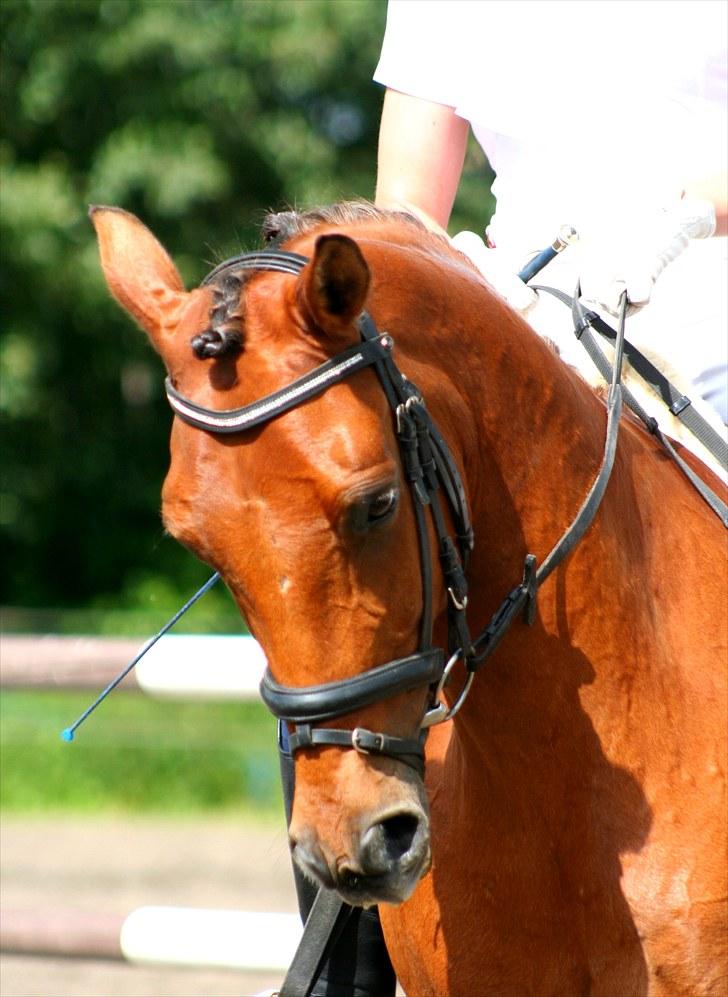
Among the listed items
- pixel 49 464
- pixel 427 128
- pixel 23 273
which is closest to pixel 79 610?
pixel 49 464

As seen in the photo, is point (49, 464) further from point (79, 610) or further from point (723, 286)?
point (723, 286)

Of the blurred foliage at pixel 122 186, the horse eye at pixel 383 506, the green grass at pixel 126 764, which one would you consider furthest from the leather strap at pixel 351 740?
the blurred foliage at pixel 122 186

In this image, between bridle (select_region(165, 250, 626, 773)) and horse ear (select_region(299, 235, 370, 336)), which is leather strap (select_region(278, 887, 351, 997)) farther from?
horse ear (select_region(299, 235, 370, 336))

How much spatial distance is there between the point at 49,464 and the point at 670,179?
10.5m

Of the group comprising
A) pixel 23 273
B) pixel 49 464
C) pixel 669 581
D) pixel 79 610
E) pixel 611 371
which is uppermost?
pixel 611 371

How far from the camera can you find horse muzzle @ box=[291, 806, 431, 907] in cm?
188

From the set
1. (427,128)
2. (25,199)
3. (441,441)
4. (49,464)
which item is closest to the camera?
(441,441)

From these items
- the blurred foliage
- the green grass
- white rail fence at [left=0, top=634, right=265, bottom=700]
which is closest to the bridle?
white rail fence at [left=0, top=634, right=265, bottom=700]

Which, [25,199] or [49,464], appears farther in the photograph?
[49,464]

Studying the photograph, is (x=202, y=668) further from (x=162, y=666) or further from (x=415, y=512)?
(x=415, y=512)

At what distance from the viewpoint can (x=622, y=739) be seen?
2.24 meters

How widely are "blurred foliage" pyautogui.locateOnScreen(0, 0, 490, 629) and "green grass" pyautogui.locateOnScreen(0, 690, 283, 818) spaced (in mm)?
2540

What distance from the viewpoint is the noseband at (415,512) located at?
1904mm

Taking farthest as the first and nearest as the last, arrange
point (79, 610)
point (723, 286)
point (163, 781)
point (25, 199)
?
point (79, 610) → point (25, 199) → point (163, 781) → point (723, 286)
